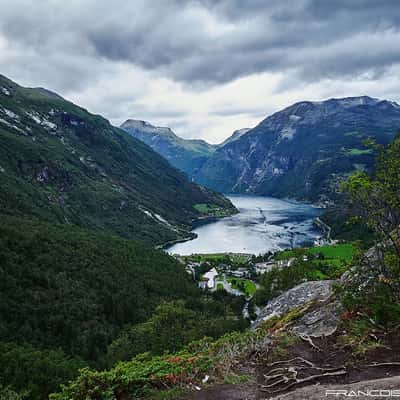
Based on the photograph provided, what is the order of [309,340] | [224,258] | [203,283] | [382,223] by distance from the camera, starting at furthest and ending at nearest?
[224,258]
[203,283]
[309,340]
[382,223]

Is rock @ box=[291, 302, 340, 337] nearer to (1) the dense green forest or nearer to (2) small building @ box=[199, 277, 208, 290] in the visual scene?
(1) the dense green forest

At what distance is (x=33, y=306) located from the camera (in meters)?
68.9

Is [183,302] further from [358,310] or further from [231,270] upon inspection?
[358,310]

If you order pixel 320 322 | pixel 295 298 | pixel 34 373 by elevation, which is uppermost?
pixel 320 322

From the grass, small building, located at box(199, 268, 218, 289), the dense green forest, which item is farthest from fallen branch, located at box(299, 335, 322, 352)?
the grass

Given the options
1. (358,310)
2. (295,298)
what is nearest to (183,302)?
(295,298)

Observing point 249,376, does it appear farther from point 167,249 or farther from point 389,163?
point 167,249

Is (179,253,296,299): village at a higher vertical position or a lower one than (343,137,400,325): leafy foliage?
lower

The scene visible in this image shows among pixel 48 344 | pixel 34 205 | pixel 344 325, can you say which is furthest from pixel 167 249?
pixel 344 325

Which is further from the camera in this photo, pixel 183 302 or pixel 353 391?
pixel 183 302

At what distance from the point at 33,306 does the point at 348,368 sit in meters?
70.1

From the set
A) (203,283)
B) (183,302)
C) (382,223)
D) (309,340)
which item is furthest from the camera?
(203,283)

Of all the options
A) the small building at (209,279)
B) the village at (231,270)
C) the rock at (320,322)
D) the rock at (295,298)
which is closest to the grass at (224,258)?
the village at (231,270)

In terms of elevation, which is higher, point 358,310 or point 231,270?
point 358,310
